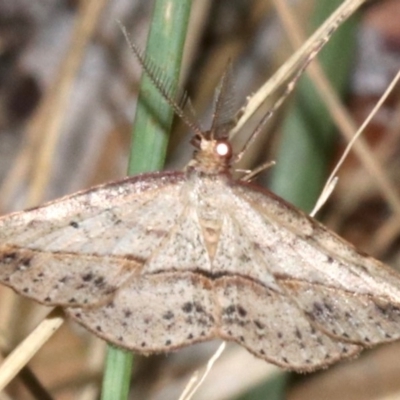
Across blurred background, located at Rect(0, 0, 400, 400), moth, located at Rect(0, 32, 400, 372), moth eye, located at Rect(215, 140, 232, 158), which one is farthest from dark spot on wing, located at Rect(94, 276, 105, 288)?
blurred background, located at Rect(0, 0, 400, 400)

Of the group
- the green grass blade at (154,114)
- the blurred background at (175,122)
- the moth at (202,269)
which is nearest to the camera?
the green grass blade at (154,114)

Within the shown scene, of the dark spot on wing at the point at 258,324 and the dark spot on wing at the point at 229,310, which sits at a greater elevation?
the dark spot on wing at the point at 229,310

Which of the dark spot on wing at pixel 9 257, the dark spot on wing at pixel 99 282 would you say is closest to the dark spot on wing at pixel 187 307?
the dark spot on wing at pixel 99 282

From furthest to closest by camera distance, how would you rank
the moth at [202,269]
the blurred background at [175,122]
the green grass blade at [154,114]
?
the blurred background at [175,122] < the moth at [202,269] < the green grass blade at [154,114]

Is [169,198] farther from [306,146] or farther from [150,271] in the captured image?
[306,146]

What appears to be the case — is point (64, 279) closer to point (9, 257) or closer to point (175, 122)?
point (9, 257)

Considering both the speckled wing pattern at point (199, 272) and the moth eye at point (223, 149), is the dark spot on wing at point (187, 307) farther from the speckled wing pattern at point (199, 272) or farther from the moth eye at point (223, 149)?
the moth eye at point (223, 149)
